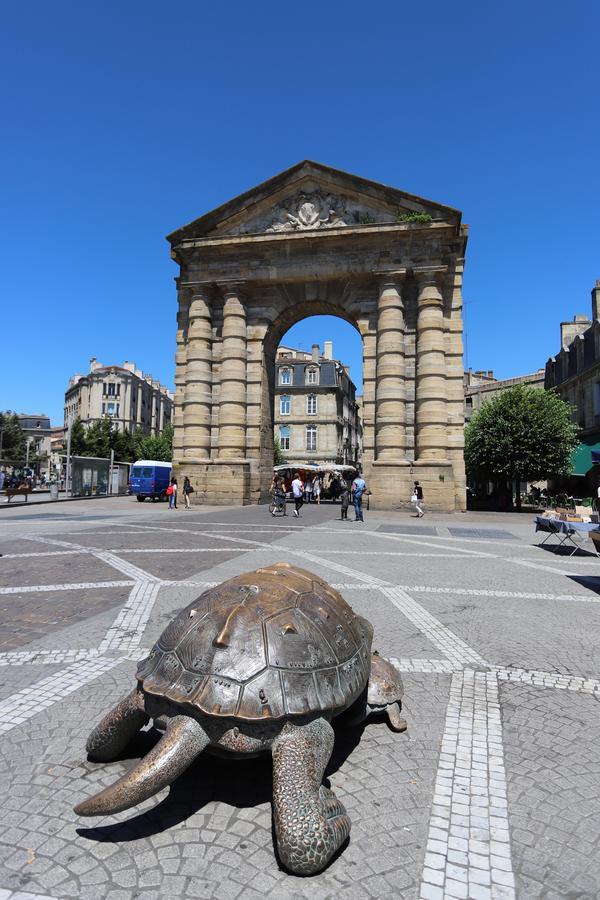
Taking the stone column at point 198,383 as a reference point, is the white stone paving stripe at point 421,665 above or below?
below

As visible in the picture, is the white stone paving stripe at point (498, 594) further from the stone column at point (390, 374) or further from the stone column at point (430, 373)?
the stone column at point (390, 374)

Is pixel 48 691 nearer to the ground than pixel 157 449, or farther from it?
nearer to the ground

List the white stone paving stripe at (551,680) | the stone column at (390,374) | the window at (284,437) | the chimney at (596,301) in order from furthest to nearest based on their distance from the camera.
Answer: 1. the window at (284,437)
2. the chimney at (596,301)
3. the stone column at (390,374)
4. the white stone paving stripe at (551,680)

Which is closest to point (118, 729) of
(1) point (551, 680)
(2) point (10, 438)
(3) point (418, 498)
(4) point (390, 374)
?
(1) point (551, 680)

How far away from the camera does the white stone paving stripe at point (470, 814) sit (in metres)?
2.00

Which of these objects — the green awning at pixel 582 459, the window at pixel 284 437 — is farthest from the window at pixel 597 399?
the window at pixel 284 437

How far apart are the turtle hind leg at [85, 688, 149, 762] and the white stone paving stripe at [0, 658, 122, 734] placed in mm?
814

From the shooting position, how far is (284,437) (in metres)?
58.3

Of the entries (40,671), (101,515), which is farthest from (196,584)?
(101,515)

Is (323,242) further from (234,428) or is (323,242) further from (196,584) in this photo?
(196,584)

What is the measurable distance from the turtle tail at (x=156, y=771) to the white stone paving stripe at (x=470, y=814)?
1042mm

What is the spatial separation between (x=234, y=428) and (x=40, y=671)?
20.6m

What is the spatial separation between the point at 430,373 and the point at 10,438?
163ft

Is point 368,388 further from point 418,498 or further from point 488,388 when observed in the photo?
point 488,388
